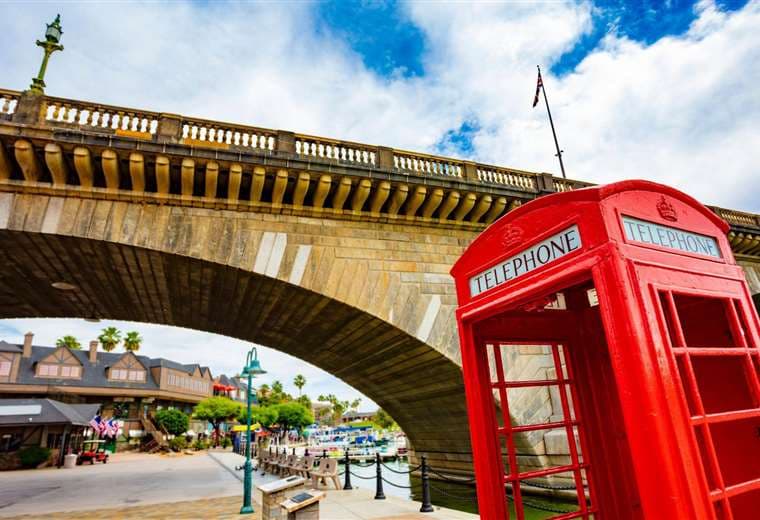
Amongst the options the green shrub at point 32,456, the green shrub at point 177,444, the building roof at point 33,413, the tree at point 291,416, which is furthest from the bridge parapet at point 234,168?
the tree at point 291,416

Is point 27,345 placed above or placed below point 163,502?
above

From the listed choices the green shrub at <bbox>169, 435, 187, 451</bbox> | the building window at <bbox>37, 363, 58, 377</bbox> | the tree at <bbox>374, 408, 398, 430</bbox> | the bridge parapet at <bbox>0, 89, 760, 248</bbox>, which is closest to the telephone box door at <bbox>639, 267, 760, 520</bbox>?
the bridge parapet at <bbox>0, 89, 760, 248</bbox>

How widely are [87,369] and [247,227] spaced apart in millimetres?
43958

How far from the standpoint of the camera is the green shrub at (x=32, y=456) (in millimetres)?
25812

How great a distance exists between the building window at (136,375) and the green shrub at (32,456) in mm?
18824

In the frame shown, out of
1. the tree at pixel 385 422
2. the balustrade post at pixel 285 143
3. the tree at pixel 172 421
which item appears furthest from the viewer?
the tree at pixel 385 422

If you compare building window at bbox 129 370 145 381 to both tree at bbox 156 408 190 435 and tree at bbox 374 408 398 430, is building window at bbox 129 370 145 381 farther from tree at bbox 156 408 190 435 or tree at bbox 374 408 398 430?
tree at bbox 374 408 398 430

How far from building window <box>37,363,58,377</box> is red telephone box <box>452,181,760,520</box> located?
4802 cm

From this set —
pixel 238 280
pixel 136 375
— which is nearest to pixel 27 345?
pixel 136 375

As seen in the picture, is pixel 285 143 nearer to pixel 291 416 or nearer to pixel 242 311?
pixel 242 311

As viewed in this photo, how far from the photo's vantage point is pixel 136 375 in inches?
1784

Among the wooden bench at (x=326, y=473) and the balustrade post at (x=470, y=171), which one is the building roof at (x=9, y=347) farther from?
the balustrade post at (x=470, y=171)

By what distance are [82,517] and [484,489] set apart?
10.8 m

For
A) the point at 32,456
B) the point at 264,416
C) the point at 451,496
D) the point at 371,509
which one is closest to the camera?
the point at 371,509
